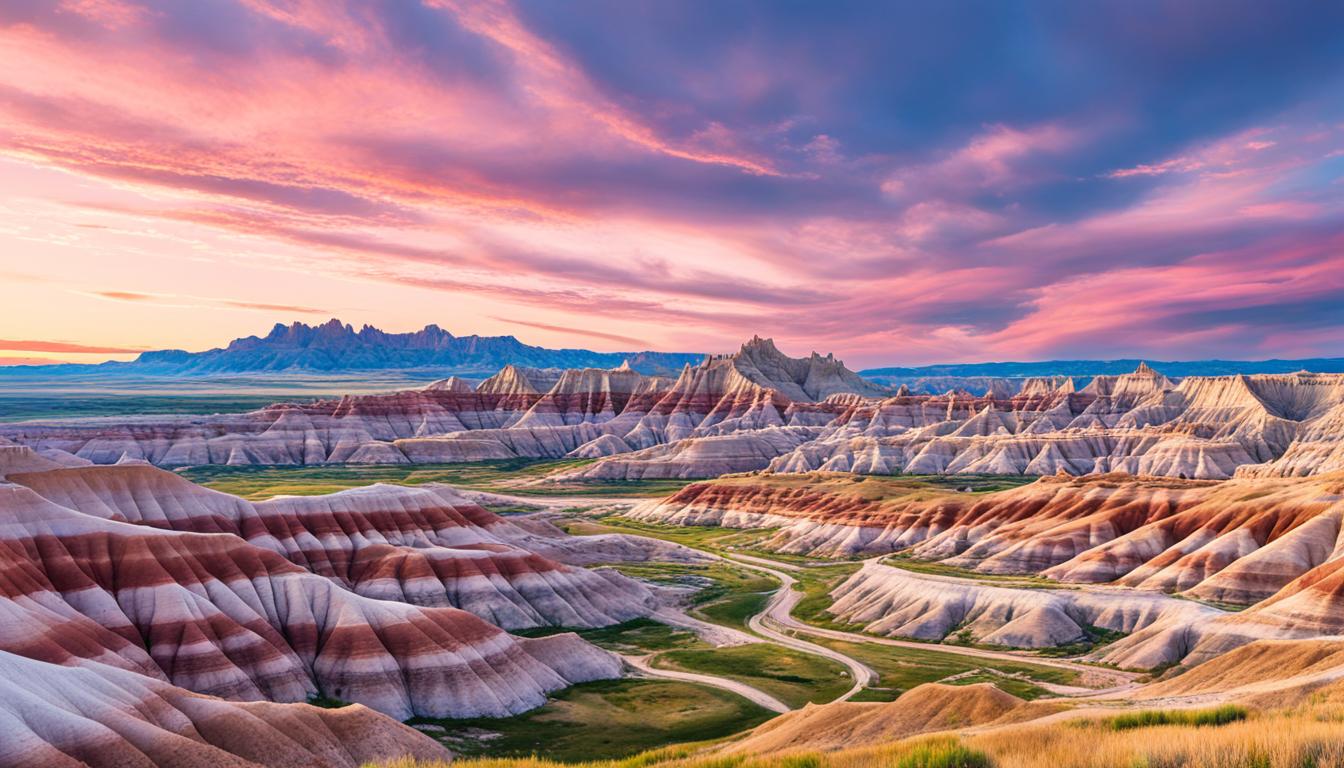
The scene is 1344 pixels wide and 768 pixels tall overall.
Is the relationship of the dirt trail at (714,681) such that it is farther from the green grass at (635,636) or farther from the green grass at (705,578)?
the green grass at (705,578)

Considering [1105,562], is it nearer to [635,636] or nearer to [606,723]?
[635,636]

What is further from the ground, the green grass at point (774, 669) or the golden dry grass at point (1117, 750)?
the golden dry grass at point (1117, 750)

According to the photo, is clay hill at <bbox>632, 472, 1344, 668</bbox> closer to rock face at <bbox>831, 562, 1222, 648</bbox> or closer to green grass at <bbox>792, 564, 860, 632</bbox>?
rock face at <bbox>831, 562, 1222, 648</bbox>

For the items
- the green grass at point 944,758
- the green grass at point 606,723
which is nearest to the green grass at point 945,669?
the green grass at point 606,723

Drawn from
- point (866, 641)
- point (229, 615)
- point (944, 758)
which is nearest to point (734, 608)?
point (866, 641)

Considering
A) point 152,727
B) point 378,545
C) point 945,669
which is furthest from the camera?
point 378,545

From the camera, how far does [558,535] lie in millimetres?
124312

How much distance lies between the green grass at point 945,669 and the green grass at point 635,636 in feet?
46.6

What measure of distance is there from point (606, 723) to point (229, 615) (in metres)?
26.7

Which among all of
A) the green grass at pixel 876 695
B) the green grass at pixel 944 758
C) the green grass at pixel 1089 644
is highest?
the green grass at pixel 944 758

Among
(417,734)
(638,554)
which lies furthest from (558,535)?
(417,734)

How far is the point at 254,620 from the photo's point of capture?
57.5 meters

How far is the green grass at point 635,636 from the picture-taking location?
77188mm

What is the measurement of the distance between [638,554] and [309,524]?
1963 inches
